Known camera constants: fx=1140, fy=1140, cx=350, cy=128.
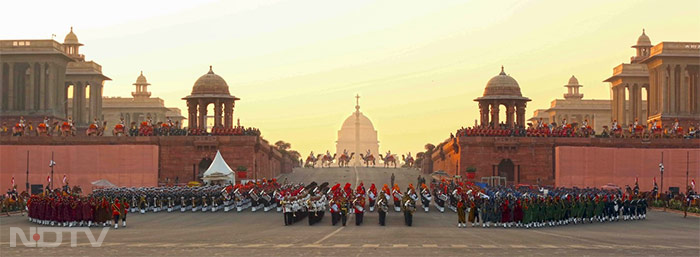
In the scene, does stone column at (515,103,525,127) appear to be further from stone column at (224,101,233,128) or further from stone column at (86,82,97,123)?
stone column at (86,82,97,123)

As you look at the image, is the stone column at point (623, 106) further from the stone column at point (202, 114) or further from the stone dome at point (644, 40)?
the stone column at point (202, 114)

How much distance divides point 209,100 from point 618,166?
32413mm

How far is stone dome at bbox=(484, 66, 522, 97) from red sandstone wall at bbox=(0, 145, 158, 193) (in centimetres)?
2802

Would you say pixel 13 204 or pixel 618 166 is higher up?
pixel 618 166

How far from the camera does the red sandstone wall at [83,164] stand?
260 ft

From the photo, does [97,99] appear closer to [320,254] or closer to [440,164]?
[440,164]

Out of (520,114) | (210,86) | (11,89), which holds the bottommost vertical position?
(520,114)

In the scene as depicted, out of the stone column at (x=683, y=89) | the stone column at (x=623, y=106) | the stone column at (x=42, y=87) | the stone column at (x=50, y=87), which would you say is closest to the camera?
the stone column at (x=42, y=87)

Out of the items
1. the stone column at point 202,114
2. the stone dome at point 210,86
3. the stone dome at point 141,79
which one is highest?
the stone dome at point 141,79

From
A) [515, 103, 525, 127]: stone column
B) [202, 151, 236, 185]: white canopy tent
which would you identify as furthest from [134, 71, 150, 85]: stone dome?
[202, 151, 236, 185]: white canopy tent

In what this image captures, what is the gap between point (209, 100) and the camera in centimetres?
9106

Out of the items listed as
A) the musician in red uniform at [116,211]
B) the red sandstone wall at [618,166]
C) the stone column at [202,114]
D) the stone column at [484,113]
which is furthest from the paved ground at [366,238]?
the stone column at [484,113]

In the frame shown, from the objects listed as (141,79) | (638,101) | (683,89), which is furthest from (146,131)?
(141,79)

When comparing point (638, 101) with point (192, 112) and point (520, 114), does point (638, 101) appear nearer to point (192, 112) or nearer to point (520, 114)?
point (520, 114)
